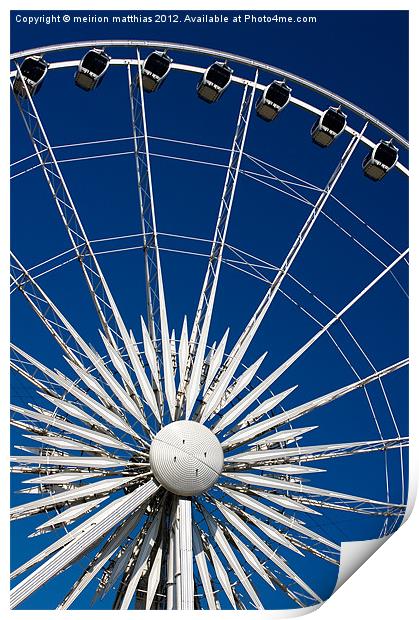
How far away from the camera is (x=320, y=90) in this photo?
19406 millimetres

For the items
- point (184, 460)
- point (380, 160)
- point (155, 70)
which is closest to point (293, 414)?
point (184, 460)

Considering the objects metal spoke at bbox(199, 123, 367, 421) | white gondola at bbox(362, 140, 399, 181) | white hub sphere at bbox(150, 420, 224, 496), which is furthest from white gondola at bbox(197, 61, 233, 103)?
white hub sphere at bbox(150, 420, 224, 496)

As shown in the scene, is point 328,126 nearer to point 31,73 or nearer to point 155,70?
point 155,70

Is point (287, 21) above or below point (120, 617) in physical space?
above

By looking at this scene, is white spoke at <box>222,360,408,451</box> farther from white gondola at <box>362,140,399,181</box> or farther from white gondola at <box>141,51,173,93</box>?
white gondola at <box>141,51,173,93</box>

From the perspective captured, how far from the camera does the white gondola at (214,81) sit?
18922 millimetres

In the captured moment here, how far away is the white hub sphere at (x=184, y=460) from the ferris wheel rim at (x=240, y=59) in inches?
254

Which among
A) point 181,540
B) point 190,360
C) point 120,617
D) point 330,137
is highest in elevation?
point 330,137

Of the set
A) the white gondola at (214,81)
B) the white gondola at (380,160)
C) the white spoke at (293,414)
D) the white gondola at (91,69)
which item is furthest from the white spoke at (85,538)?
the white gondola at (380,160)

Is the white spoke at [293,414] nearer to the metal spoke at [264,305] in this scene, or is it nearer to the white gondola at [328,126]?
the metal spoke at [264,305]

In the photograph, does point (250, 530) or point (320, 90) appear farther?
point (320, 90)

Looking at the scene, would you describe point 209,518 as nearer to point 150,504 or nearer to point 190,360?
point 150,504
